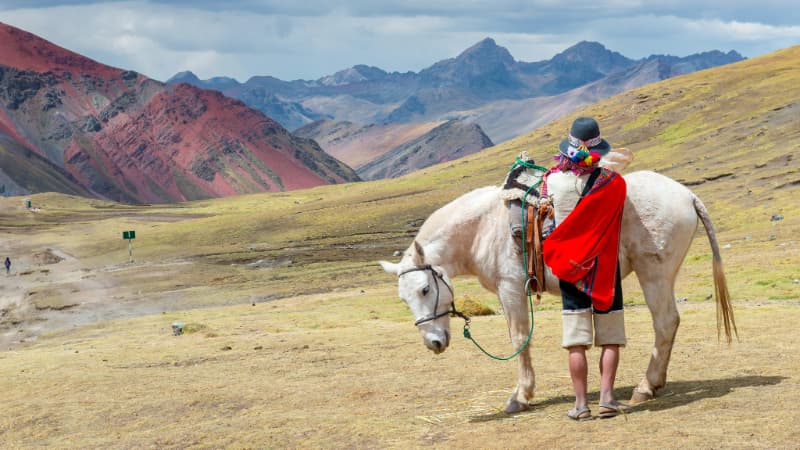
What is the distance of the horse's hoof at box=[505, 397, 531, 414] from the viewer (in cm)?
1162

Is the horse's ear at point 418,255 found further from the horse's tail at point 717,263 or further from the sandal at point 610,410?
the horse's tail at point 717,263

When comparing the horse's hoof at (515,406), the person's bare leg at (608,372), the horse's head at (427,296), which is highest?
the horse's head at (427,296)

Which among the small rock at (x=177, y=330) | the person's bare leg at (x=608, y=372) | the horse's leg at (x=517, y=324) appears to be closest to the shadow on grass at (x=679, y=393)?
the horse's leg at (x=517, y=324)

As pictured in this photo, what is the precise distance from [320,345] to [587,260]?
11.1m

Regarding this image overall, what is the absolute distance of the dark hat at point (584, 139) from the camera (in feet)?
36.3

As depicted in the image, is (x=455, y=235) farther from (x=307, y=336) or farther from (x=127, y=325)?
(x=127, y=325)

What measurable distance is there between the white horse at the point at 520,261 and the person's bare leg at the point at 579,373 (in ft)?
3.18

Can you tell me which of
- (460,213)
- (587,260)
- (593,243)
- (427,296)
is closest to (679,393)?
(587,260)

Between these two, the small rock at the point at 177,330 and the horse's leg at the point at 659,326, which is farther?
the small rock at the point at 177,330

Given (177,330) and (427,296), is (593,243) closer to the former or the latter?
(427,296)

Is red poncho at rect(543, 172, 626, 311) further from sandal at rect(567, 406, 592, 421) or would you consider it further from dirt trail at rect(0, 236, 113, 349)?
dirt trail at rect(0, 236, 113, 349)

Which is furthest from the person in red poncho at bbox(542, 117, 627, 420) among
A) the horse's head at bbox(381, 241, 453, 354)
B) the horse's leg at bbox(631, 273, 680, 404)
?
the horse's head at bbox(381, 241, 453, 354)

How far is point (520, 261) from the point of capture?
1156 centimetres

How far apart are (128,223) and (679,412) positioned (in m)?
113
